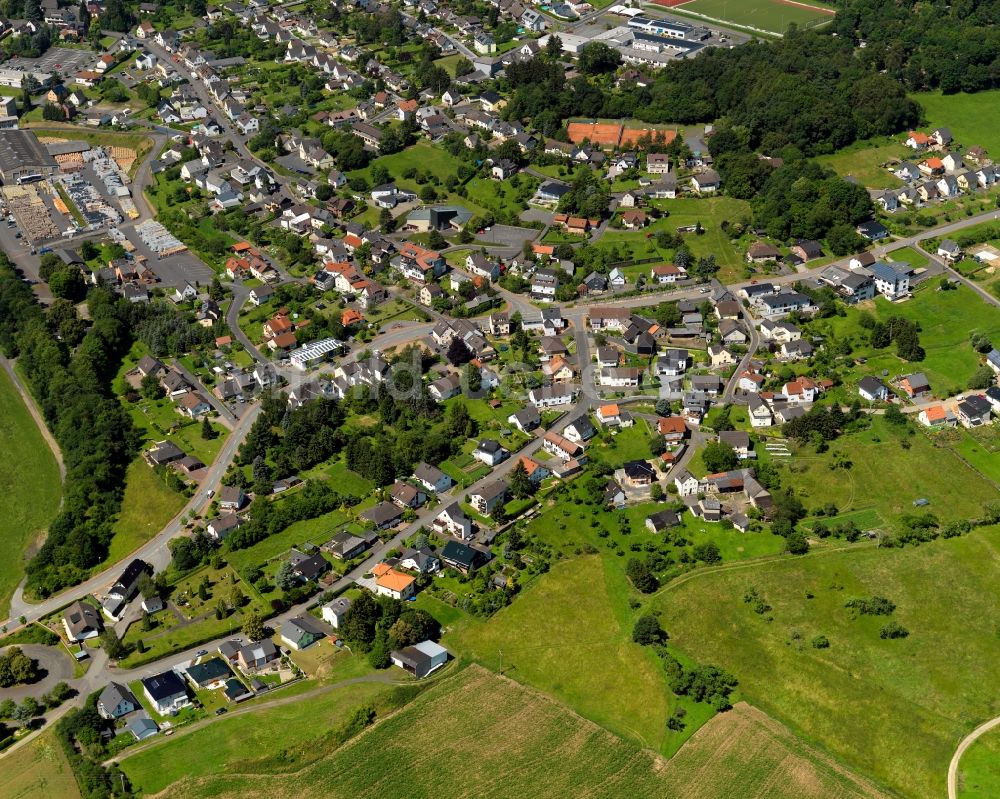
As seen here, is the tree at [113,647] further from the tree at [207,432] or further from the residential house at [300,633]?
the tree at [207,432]

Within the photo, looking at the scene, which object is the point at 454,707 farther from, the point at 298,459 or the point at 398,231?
the point at 398,231

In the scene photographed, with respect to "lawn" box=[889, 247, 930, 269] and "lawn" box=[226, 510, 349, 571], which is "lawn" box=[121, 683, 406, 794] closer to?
"lawn" box=[226, 510, 349, 571]

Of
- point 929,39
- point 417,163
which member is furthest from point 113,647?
point 929,39

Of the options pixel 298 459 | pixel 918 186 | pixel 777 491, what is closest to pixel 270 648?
pixel 298 459

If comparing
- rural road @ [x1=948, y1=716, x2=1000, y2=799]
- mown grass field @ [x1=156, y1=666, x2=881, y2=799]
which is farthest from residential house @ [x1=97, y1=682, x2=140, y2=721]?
rural road @ [x1=948, y1=716, x2=1000, y2=799]

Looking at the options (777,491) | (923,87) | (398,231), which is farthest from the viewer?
(923,87)
